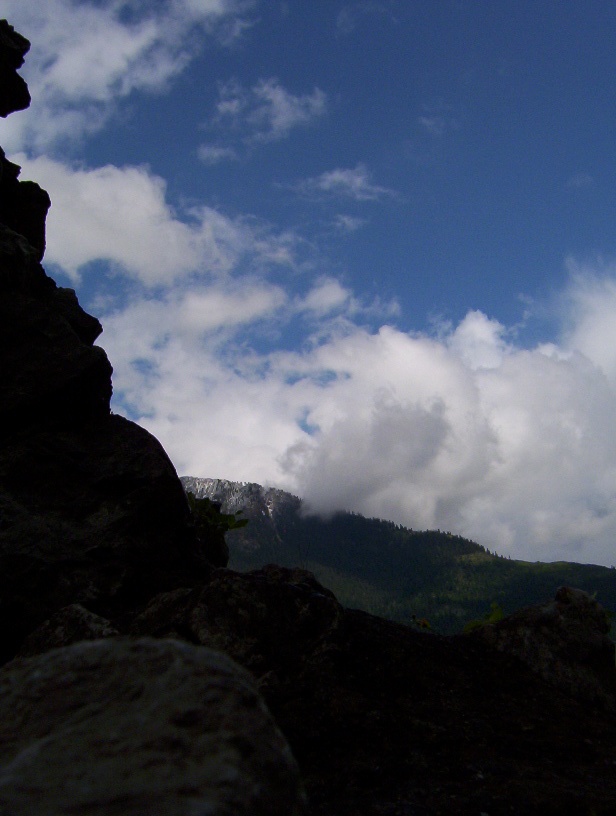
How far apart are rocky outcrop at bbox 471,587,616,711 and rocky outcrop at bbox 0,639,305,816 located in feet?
27.1

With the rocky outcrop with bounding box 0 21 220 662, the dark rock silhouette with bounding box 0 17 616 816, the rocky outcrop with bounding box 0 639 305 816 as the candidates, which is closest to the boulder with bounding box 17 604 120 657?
the dark rock silhouette with bounding box 0 17 616 816

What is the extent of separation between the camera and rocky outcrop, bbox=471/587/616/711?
10.5 meters

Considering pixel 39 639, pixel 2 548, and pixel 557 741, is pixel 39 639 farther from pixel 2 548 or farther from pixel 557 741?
pixel 557 741

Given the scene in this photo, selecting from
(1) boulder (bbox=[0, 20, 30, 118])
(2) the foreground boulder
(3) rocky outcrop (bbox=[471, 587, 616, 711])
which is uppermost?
(1) boulder (bbox=[0, 20, 30, 118])

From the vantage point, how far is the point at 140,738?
3.51 metres

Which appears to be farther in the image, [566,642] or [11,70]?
[11,70]

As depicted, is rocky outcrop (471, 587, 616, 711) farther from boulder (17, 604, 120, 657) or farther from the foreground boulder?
boulder (17, 604, 120, 657)

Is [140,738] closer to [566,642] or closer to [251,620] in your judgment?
[251,620]

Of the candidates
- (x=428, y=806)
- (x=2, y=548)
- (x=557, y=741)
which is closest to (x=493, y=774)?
(x=428, y=806)

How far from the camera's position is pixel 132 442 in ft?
46.5

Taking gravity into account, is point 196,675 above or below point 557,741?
above

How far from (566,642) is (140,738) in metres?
9.65

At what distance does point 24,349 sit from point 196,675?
12.7m

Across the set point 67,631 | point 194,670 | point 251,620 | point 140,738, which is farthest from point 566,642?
point 140,738
